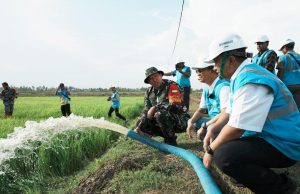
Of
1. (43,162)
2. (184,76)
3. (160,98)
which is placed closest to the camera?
(43,162)

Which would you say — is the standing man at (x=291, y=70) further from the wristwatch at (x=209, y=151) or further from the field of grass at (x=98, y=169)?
the wristwatch at (x=209, y=151)

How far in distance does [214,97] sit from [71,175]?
7.23 feet

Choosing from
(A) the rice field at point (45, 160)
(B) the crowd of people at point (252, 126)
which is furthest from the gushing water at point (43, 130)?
(B) the crowd of people at point (252, 126)

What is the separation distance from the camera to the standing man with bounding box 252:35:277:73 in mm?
5127

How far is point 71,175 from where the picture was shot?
190 inches

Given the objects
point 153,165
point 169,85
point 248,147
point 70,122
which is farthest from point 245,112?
point 70,122

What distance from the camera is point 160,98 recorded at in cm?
532

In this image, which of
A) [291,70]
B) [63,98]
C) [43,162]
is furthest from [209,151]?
[63,98]

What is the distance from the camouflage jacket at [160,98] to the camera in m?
5.09

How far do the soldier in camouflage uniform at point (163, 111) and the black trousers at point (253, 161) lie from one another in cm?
245

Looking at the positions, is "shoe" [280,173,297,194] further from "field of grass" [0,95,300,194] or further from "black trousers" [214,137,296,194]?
"field of grass" [0,95,300,194]

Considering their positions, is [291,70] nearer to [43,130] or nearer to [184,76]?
[43,130]

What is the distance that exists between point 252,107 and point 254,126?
0.13 meters

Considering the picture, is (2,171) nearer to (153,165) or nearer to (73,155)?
(73,155)
